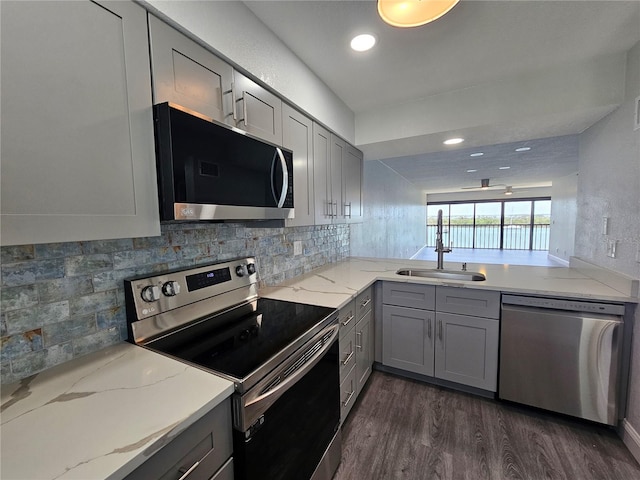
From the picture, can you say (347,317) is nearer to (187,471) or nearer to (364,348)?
(364,348)

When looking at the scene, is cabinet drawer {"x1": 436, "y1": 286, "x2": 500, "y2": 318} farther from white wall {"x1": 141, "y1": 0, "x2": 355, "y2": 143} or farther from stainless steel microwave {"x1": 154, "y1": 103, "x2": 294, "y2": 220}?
white wall {"x1": 141, "y1": 0, "x2": 355, "y2": 143}

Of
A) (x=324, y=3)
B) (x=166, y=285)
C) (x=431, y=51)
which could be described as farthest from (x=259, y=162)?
(x=431, y=51)

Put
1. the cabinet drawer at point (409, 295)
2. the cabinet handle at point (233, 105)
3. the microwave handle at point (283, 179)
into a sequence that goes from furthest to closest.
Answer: the cabinet drawer at point (409, 295)
the microwave handle at point (283, 179)
the cabinet handle at point (233, 105)

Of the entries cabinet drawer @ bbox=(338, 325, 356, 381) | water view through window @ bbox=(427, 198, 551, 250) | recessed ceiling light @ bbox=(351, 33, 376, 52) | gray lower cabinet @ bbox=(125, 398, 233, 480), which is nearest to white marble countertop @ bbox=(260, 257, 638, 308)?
cabinet drawer @ bbox=(338, 325, 356, 381)

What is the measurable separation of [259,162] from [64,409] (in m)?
1.08

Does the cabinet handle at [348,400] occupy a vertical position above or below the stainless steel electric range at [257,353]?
below

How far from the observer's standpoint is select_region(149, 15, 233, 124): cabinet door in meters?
0.98

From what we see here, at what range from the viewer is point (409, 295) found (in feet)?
7.36

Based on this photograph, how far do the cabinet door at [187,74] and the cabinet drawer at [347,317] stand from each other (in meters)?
1.24

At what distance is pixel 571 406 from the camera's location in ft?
5.94

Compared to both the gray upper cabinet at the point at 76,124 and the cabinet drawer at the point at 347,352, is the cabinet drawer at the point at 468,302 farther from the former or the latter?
the gray upper cabinet at the point at 76,124

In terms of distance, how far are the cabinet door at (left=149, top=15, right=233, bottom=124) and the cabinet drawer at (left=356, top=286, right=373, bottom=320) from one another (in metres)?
1.43

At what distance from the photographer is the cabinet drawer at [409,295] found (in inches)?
85.8

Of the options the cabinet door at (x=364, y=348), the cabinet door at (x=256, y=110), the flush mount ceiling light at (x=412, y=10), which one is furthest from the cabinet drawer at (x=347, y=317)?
the flush mount ceiling light at (x=412, y=10)
